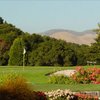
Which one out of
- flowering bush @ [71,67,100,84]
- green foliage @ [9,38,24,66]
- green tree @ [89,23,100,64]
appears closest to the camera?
flowering bush @ [71,67,100,84]

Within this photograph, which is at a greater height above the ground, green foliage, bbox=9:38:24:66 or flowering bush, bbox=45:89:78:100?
green foliage, bbox=9:38:24:66

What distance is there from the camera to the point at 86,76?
98.0ft

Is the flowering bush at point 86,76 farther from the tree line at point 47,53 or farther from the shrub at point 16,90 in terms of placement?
the tree line at point 47,53

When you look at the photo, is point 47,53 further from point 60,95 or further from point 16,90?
point 16,90

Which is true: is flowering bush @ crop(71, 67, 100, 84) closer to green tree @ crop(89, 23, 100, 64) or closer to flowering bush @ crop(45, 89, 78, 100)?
flowering bush @ crop(45, 89, 78, 100)

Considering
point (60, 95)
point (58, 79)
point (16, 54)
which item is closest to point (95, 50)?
point (16, 54)

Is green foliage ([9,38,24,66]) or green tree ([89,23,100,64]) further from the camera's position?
green foliage ([9,38,24,66])

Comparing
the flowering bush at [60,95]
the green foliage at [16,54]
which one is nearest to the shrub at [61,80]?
the flowering bush at [60,95]

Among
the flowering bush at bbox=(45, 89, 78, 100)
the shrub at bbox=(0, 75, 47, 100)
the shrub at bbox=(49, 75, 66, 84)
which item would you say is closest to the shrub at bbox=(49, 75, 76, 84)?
the shrub at bbox=(49, 75, 66, 84)

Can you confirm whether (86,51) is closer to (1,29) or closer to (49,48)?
(49,48)

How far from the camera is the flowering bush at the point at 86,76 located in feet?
96.3

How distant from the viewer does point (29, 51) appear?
185 ft

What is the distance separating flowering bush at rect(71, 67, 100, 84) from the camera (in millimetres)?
29359

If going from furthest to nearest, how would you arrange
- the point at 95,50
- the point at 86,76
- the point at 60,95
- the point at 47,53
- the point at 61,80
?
the point at 47,53, the point at 95,50, the point at 86,76, the point at 61,80, the point at 60,95
